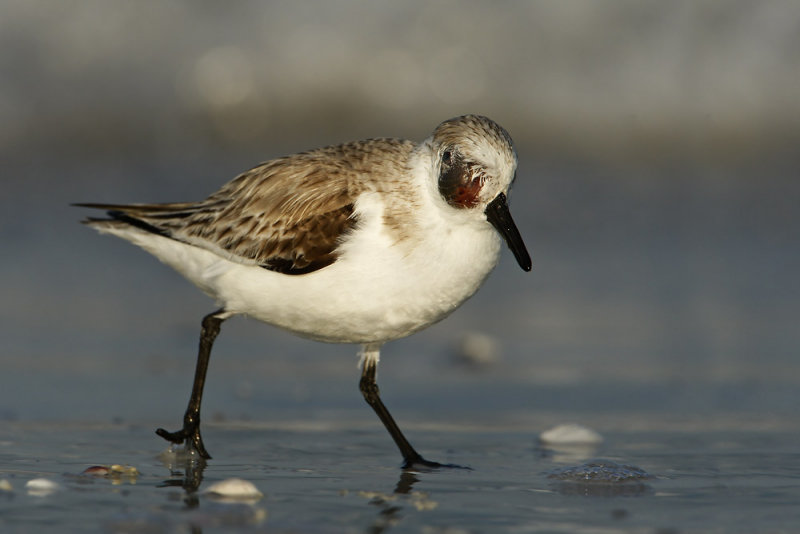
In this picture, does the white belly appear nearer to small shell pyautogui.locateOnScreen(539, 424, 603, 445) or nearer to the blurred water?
the blurred water

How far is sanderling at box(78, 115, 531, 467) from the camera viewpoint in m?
5.33

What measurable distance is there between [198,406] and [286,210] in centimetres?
111

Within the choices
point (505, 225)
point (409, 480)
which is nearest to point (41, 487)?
point (409, 480)

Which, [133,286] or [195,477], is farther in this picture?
[133,286]

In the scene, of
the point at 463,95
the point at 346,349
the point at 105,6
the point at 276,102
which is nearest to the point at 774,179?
the point at 463,95

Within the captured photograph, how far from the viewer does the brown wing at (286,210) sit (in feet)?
18.5

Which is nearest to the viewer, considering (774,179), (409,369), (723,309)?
(409,369)

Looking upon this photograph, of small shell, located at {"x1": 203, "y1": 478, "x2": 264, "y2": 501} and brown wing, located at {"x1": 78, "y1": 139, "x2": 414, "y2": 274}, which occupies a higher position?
brown wing, located at {"x1": 78, "y1": 139, "x2": 414, "y2": 274}

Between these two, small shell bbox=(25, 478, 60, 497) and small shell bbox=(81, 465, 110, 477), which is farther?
small shell bbox=(81, 465, 110, 477)

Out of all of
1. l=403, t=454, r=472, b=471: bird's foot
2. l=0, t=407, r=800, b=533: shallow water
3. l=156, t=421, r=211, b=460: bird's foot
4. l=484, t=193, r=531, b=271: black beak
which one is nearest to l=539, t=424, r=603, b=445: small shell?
l=0, t=407, r=800, b=533: shallow water

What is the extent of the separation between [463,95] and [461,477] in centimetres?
1088

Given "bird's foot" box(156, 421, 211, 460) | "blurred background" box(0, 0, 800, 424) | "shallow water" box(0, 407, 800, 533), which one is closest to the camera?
"shallow water" box(0, 407, 800, 533)

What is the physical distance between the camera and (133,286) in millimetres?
9977

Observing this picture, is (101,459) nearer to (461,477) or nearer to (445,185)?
(461,477)
